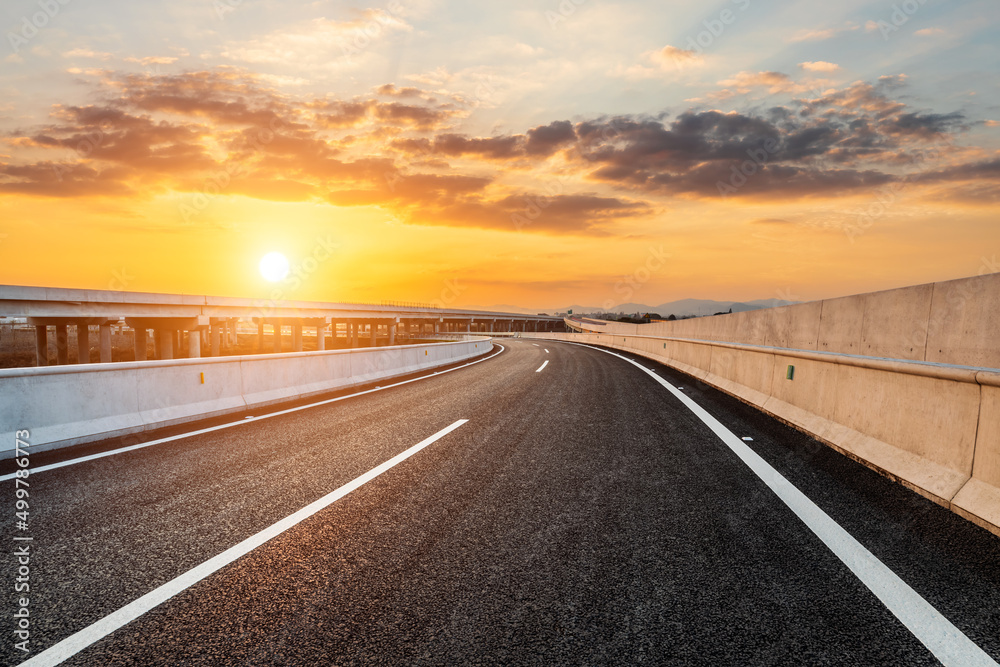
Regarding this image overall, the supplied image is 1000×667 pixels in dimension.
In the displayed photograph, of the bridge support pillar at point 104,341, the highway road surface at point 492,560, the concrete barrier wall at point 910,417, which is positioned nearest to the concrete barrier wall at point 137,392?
the highway road surface at point 492,560

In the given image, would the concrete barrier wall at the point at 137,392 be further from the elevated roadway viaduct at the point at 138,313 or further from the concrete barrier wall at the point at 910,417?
the elevated roadway viaduct at the point at 138,313

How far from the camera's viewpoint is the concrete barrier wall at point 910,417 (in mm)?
4027

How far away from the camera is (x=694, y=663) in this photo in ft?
7.68

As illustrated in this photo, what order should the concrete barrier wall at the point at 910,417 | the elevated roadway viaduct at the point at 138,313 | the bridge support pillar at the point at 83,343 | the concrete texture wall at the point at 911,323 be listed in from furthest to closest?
the bridge support pillar at the point at 83,343, the elevated roadway viaduct at the point at 138,313, the concrete texture wall at the point at 911,323, the concrete barrier wall at the point at 910,417

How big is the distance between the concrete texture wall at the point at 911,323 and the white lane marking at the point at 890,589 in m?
2.69

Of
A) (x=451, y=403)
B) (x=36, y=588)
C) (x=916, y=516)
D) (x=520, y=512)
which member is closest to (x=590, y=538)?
(x=520, y=512)

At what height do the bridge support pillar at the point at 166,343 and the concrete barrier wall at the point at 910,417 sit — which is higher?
the concrete barrier wall at the point at 910,417

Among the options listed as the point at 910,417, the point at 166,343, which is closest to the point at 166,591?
the point at 910,417

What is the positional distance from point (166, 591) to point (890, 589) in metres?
4.05

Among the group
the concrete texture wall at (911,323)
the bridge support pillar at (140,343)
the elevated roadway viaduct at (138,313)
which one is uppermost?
the concrete texture wall at (911,323)

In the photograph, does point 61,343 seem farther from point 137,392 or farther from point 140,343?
point 137,392

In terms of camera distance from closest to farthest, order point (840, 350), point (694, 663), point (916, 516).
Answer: point (694, 663) < point (916, 516) < point (840, 350)

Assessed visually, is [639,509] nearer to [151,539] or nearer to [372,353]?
[151,539]

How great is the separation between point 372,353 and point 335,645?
41.5 feet
